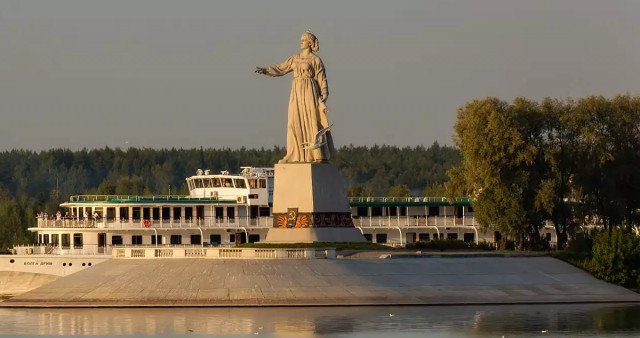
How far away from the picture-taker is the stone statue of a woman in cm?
8169

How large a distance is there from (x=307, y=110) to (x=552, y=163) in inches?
682

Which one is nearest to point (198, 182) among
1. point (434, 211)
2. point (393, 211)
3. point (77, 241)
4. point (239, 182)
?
point (239, 182)

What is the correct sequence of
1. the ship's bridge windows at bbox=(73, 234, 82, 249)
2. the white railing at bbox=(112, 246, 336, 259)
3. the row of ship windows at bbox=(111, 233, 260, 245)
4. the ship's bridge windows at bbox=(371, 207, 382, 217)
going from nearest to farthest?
the white railing at bbox=(112, 246, 336, 259) < the ship's bridge windows at bbox=(73, 234, 82, 249) < the row of ship windows at bbox=(111, 233, 260, 245) < the ship's bridge windows at bbox=(371, 207, 382, 217)

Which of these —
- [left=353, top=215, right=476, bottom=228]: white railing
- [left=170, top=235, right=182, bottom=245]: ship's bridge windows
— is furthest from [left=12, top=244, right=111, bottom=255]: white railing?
[left=353, top=215, right=476, bottom=228]: white railing

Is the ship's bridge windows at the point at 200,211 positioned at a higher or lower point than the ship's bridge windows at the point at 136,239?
higher

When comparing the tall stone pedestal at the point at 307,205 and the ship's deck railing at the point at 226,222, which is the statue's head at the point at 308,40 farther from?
the ship's deck railing at the point at 226,222

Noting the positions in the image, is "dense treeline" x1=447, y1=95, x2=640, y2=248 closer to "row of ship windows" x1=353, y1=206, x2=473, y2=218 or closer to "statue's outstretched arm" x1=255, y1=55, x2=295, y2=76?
"row of ship windows" x1=353, y1=206, x2=473, y2=218

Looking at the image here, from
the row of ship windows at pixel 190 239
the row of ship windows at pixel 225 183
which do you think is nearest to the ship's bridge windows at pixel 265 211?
the row of ship windows at pixel 225 183

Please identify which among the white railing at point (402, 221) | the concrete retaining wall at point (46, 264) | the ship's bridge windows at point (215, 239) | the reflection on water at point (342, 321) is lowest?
the reflection on water at point (342, 321)

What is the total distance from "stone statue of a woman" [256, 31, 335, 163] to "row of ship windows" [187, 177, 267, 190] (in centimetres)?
1766

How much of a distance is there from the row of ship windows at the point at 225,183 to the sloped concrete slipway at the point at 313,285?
2405cm

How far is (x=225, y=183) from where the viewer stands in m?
101

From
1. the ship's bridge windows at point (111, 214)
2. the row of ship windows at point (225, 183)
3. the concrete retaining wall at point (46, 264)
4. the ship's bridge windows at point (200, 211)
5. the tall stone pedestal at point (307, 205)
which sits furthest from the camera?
the row of ship windows at point (225, 183)

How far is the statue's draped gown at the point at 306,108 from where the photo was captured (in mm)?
81812
